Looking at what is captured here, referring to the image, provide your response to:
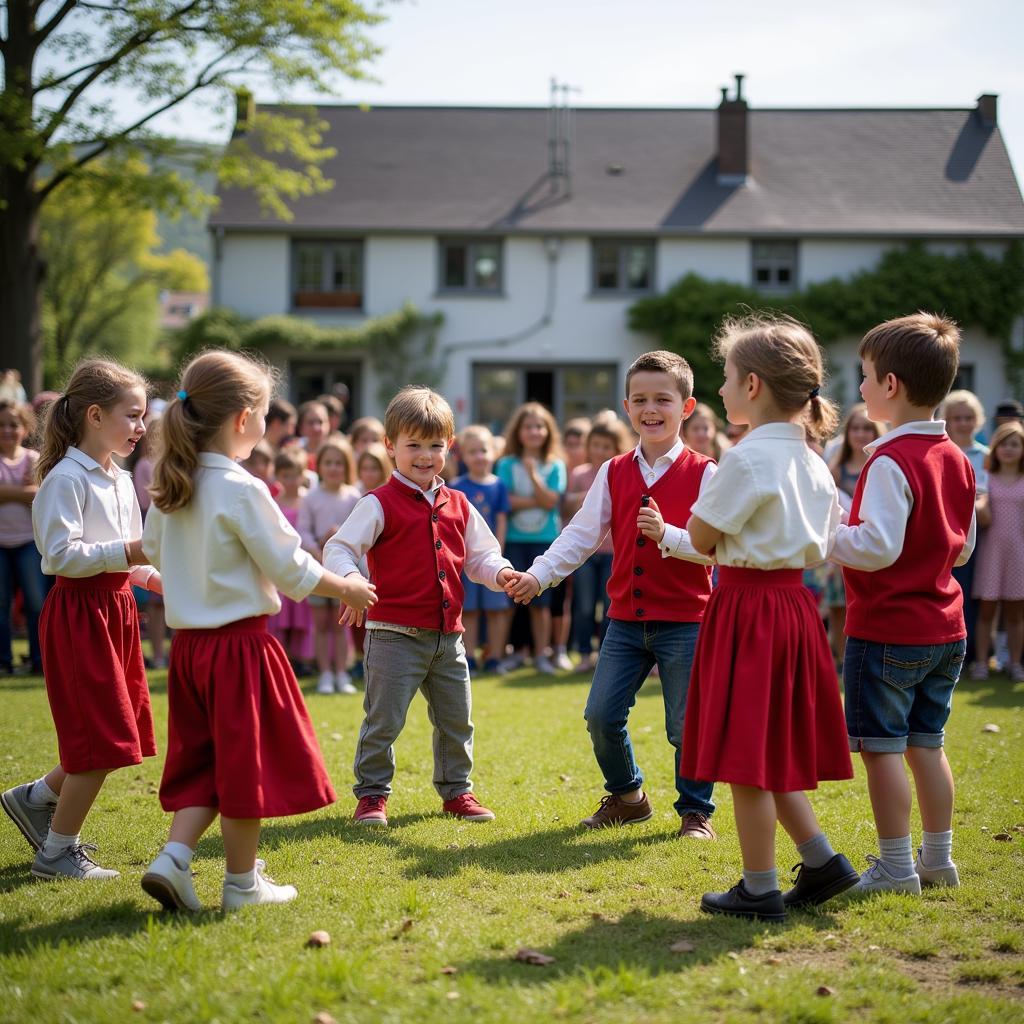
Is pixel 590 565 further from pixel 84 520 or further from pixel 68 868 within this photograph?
pixel 68 868

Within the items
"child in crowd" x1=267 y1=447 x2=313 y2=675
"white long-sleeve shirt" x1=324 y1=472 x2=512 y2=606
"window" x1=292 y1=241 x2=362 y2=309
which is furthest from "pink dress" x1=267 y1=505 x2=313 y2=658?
"window" x1=292 y1=241 x2=362 y2=309

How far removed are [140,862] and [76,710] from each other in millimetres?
795

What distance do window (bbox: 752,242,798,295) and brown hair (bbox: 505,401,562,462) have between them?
20.0m

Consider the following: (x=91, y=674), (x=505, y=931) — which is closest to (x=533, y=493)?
(x=91, y=674)

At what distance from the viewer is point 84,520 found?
195 inches

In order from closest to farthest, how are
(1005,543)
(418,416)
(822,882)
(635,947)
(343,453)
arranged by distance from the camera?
(635,947) < (822,882) < (418,416) < (1005,543) < (343,453)

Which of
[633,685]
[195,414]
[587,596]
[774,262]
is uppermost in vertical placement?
[774,262]

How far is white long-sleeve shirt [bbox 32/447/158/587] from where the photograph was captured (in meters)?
4.77

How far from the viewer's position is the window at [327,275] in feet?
99.1

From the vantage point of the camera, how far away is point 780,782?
13.7 ft

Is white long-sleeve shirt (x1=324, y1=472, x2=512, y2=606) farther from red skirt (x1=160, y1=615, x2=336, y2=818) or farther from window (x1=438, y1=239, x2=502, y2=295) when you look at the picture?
window (x1=438, y1=239, x2=502, y2=295)

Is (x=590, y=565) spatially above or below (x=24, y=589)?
above

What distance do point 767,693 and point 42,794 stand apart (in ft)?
10.7

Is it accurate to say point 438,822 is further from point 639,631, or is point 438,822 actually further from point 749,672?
Result: point 749,672
